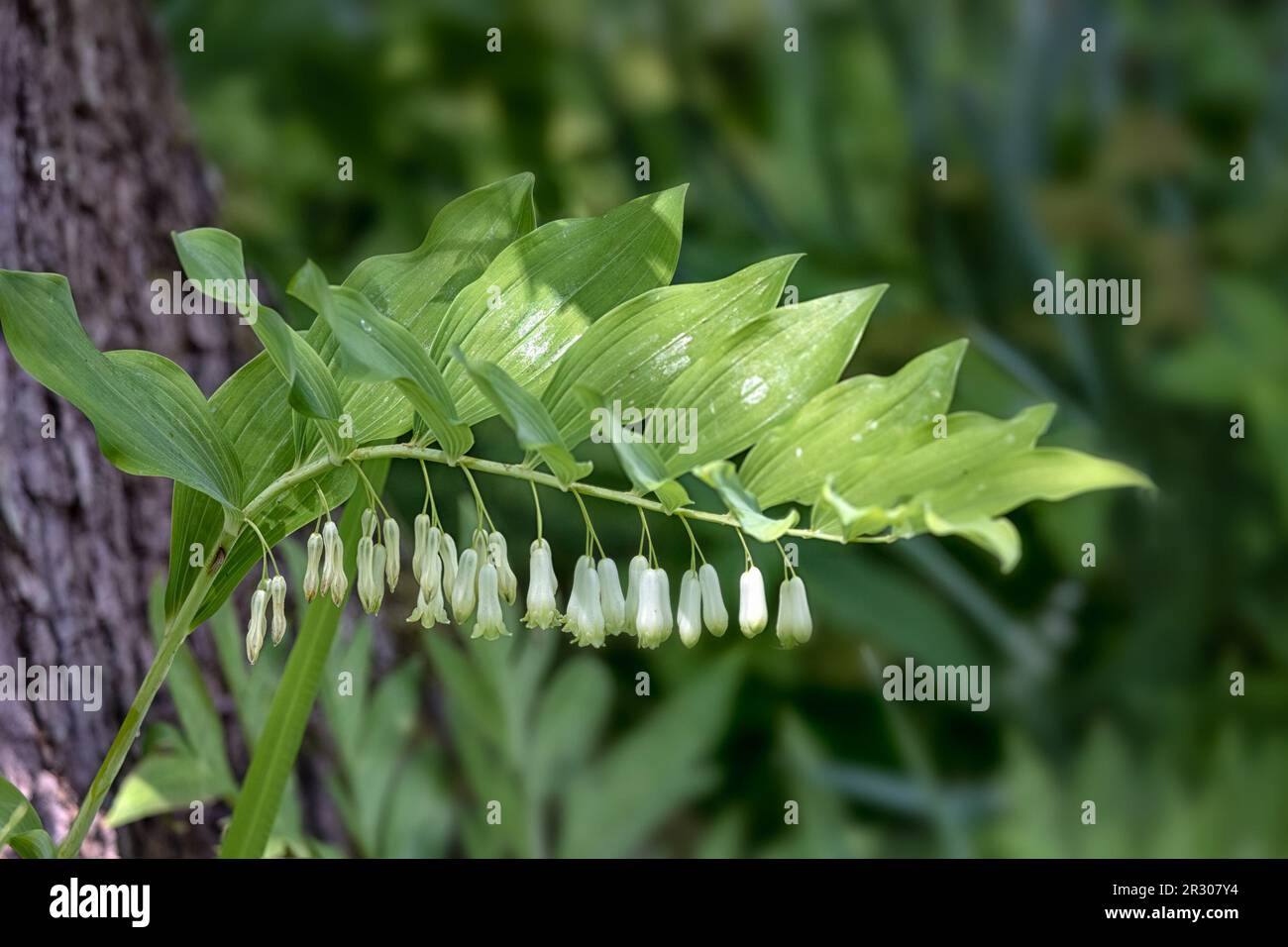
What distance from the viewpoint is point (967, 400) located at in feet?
3.70

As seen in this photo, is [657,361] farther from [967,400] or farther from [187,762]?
[967,400]

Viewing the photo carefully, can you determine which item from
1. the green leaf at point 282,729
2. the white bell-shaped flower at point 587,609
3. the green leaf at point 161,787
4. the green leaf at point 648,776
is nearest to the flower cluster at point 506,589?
the white bell-shaped flower at point 587,609

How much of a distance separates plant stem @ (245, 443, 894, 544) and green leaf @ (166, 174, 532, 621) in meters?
0.02

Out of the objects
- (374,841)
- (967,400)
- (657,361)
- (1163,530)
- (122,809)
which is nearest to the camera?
(657,361)

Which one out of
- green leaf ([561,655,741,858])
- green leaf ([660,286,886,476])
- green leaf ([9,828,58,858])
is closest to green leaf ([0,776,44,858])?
green leaf ([9,828,58,858])

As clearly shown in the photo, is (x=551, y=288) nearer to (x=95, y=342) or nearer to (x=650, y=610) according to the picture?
(x=650, y=610)

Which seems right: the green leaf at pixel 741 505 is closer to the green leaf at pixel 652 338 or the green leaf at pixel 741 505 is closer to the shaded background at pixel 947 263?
Result: the green leaf at pixel 652 338

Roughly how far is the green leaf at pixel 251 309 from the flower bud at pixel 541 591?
10 centimetres

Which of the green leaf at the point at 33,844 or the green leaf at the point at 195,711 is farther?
the green leaf at the point at 195,711

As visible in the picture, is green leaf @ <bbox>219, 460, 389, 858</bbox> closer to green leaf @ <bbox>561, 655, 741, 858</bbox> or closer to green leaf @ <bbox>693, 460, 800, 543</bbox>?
green leaf @ <bbox>693, 460, 800, 543</bbox>

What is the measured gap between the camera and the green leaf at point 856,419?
39cm
